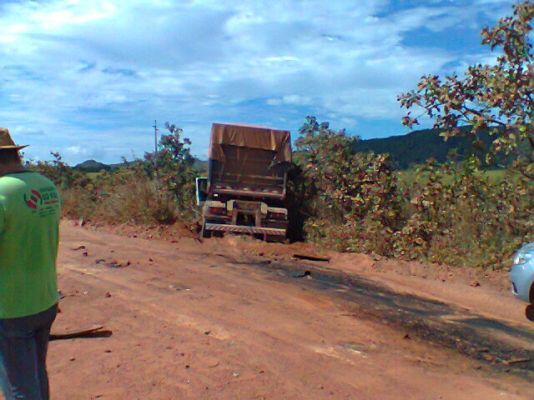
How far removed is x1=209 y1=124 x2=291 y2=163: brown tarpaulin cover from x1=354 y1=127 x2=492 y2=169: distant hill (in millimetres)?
1906

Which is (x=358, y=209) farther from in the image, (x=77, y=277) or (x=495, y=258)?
(x=77, y=277)

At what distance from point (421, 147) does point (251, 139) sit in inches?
290

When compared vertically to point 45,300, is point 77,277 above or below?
below

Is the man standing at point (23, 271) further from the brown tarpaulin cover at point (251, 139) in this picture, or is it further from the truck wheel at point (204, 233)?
the brown tarpaulin cover at point (251, 139)

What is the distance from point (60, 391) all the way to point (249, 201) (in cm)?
1011

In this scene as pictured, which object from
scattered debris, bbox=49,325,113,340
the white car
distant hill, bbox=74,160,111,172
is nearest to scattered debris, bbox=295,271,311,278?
the white car

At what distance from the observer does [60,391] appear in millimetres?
4750

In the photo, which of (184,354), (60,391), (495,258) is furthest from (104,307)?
(495,258)

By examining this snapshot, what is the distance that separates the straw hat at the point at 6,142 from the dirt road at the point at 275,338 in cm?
220

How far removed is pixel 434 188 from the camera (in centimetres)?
1222

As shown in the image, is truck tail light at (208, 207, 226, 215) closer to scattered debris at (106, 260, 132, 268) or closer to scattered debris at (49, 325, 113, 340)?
scattered debris at (106, 260, 132, 268)

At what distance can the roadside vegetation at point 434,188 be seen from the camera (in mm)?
10594

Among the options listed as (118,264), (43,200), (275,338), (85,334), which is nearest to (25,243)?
(43,200)

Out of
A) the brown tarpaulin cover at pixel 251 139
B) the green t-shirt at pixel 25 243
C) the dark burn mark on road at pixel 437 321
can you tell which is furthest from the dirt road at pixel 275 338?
the brown tarpaulin cover at pixel 251 139
